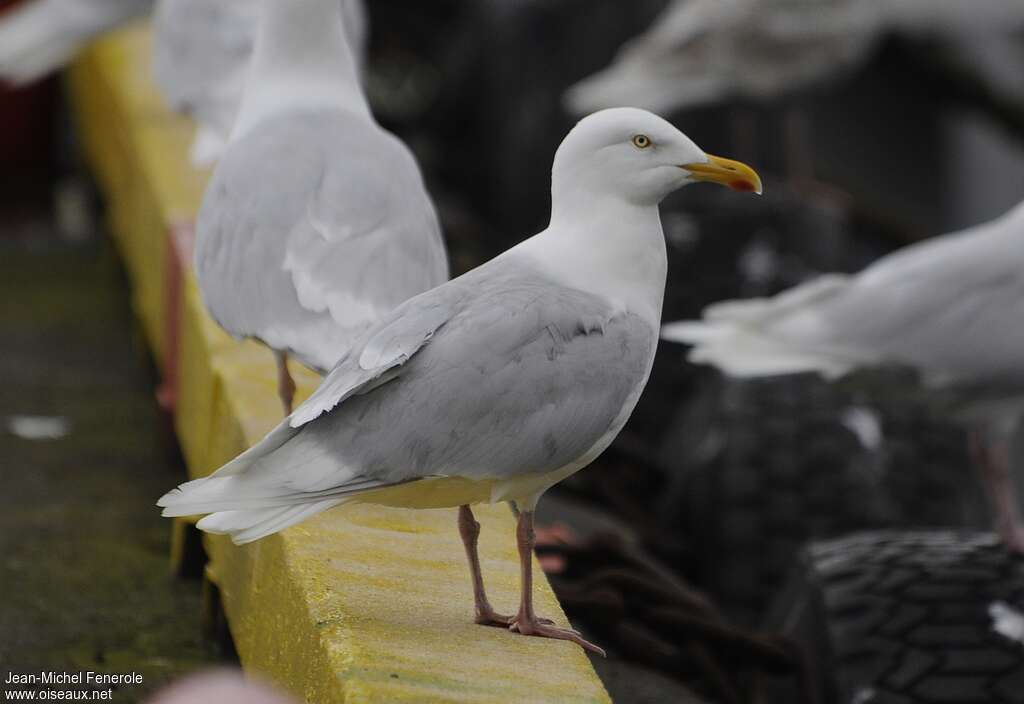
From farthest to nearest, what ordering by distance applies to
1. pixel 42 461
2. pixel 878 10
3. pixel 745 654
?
pixel 878 10, pixel 42 461, pixel 745 654

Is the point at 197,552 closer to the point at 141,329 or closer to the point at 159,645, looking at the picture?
the point at 159,645

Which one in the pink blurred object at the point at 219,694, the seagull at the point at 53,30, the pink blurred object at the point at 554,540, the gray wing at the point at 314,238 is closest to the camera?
the pink blurred object at the point at 219,694

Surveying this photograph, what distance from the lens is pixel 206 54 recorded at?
5.62 metres

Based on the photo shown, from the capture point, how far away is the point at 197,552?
11.6 feet

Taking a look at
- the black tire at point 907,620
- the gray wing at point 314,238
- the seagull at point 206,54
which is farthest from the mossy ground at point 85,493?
the black tire at point 907,620

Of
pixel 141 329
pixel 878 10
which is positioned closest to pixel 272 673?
pixel 141 329

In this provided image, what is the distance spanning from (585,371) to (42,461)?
7.08 ft

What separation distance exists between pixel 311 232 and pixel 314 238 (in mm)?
21

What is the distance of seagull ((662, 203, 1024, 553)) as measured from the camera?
4.82 m

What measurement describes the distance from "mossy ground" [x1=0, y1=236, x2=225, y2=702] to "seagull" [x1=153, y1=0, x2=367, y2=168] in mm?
705

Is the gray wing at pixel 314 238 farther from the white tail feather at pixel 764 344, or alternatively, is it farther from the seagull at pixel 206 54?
the seagull at pixel 206 54

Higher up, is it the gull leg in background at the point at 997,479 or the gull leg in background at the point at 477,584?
the gull leg in background at the point at 477,584

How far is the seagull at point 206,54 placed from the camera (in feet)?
17.7

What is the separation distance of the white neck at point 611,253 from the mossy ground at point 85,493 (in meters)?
1.00
